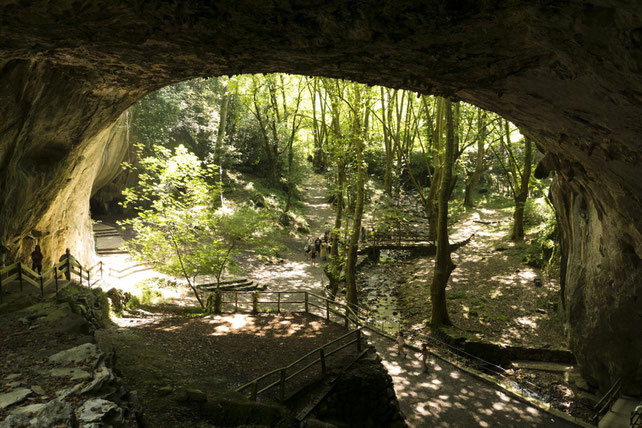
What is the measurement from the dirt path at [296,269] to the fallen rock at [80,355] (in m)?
11.9

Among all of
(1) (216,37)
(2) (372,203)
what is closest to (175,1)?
(1) (216,37)

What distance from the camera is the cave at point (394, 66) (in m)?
4.23

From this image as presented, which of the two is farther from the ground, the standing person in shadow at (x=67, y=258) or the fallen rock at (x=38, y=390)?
the standing person in shadow at (x=67, y=258)

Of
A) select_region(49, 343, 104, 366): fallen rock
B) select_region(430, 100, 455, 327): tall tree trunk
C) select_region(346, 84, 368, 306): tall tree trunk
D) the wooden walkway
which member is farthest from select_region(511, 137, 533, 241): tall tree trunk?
select_region(49, 343, 104, 366): fallen rock

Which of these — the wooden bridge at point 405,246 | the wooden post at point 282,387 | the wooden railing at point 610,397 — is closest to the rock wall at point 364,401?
the wooden post at point 282,387

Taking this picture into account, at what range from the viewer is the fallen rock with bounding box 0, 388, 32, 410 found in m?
5.11

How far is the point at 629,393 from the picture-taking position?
9477 millimetres

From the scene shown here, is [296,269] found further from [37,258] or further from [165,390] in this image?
[165,390]

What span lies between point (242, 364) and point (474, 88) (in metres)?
8.07

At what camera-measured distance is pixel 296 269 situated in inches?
877

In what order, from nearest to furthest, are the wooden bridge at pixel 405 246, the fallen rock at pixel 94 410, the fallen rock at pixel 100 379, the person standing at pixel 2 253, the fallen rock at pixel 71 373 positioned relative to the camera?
the fallen rock at pixel 94 410
the fallen rock at pixel 100 379
the fallen rock at pixel 71 373
the person standing at pixel 2 253
the wooden bridge at pixel 405 246

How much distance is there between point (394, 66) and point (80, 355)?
24.6 ft

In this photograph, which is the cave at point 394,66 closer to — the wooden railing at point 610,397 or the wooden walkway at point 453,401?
the wooden railing at point 610,397

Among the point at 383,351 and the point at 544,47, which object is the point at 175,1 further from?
the point at 383,351
